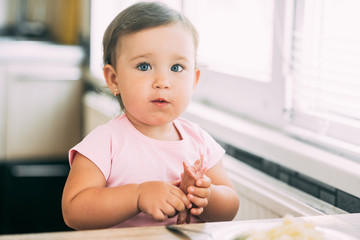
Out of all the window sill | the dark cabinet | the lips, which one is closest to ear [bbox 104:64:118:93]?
the lips

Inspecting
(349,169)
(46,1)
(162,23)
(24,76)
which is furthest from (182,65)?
(46,1)

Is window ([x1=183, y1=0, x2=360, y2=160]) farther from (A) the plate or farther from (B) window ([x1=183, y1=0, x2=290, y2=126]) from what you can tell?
(A) the plate

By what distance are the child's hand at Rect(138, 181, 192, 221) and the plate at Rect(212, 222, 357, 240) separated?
0.15 meters

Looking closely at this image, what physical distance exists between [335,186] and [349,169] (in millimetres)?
54

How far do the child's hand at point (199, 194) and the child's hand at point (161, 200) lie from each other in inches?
0.5

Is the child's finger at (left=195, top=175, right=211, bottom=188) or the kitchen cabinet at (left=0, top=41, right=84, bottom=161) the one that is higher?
the child's finger at (left=195, top=175, right=211, bottom=188)

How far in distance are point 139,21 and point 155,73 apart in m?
0.11

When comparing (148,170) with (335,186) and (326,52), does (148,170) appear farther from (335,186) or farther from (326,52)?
(326,52)

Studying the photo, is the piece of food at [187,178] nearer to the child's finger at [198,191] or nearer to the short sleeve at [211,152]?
the child's finger at [198,191]

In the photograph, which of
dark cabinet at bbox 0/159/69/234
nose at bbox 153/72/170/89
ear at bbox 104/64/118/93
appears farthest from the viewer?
dark cabinet at bbox 0/159/69/234

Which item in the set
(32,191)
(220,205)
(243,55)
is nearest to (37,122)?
(32,191)

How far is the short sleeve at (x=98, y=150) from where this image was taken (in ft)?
3.42

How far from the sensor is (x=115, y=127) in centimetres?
112

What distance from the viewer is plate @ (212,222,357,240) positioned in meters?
0.75
